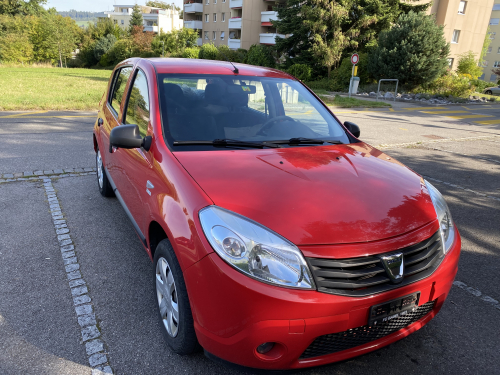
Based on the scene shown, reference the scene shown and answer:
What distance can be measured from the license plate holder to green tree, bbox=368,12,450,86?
25587mm

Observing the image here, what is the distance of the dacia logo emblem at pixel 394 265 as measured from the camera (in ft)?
5.98

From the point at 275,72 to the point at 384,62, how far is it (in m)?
24.8

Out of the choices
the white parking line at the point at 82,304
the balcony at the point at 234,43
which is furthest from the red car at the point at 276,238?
the balcony at the point at 234,43

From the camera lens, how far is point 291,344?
1.71m

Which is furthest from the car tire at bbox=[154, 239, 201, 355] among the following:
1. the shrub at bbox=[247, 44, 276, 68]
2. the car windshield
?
the shrub at bbox=[247, 44, 276, 68]

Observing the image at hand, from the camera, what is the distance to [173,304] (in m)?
2.17

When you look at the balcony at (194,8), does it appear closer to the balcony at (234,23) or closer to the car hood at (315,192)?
the balcony at (234,23)

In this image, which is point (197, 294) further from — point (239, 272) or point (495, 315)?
point (495, 315)

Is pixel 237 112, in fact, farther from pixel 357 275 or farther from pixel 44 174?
pixel 44 174

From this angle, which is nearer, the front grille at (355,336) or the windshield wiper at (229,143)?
the front grille at (355,336)

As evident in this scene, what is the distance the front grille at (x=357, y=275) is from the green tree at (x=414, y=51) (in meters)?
25.6

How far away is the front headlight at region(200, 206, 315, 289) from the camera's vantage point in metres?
1.72

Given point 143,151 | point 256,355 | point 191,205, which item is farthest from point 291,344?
point 143,151

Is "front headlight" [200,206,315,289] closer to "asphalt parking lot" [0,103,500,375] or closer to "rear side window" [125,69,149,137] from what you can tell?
"asphalt parking lot" [0,103,500,375]
